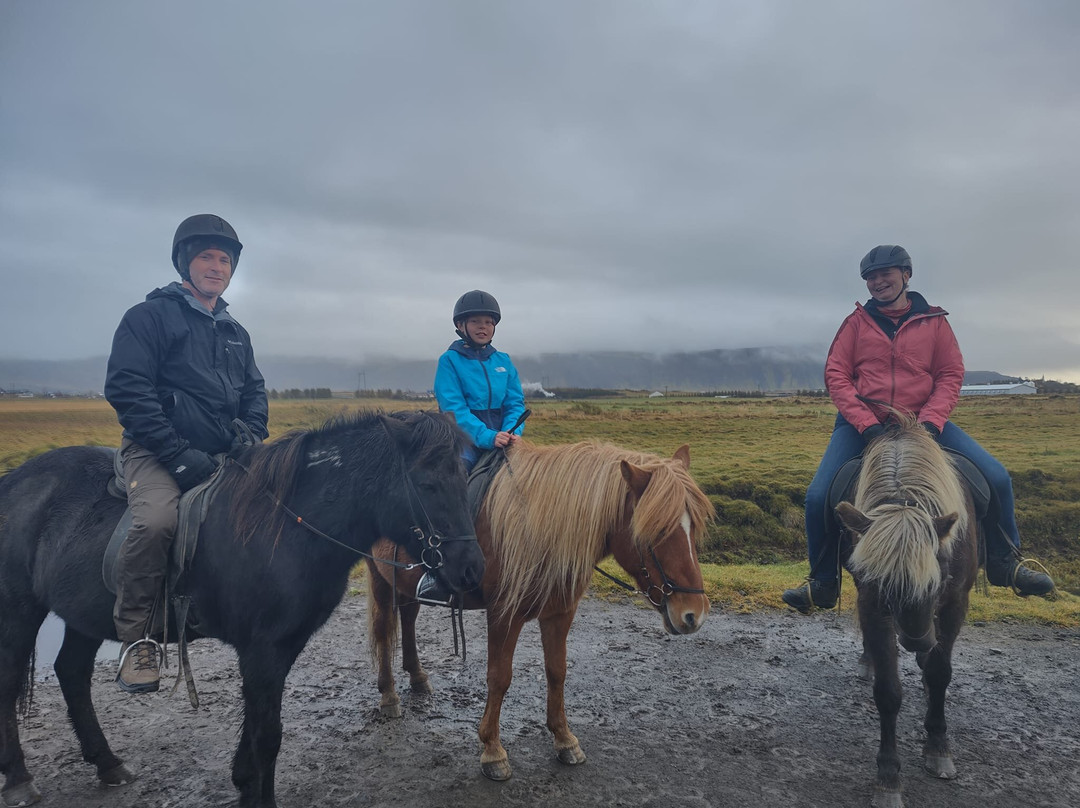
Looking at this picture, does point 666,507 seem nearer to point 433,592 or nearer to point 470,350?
point 433,592

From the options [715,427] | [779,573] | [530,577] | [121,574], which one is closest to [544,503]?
[530,577]

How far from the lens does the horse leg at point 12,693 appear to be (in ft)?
13.3

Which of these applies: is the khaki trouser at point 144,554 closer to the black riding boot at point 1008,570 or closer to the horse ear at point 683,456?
the horse ear at point 683,456

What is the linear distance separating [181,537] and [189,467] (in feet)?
1.44

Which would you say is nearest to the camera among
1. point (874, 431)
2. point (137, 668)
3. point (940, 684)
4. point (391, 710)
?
point (137, 668)

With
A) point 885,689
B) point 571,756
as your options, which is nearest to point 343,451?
point 571,756

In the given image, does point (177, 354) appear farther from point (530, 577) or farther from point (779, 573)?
point (779, 573)

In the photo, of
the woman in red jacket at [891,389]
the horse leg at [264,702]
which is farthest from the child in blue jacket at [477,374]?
the woman in red jacket at [891,389]

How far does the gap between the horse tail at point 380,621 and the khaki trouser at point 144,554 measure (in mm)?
1998

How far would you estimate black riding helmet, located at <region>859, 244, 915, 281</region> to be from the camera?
5.49m

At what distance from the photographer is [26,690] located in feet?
14.0

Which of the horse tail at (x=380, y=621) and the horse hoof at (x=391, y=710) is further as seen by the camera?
the horse tail at (x=380, y=621)

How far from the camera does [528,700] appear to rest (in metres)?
5.70

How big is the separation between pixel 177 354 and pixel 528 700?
4.26 m
